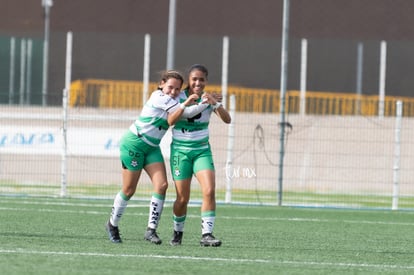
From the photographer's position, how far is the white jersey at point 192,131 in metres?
13.2

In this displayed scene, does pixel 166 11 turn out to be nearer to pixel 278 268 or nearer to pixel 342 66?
pixel 342 66

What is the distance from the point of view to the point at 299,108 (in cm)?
3066

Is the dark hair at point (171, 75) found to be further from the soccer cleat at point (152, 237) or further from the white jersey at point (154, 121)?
the soccer cleat at point (152, 237)

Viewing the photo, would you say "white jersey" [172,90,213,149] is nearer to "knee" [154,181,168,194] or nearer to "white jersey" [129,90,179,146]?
"white jersey" [129,90,179,146]

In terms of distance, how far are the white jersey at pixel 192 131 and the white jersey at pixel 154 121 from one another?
15cm

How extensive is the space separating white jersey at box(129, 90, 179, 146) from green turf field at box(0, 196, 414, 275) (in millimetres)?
1114

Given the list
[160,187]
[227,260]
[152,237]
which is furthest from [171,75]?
[227,260]

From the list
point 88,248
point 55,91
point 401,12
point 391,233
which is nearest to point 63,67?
point 55,91

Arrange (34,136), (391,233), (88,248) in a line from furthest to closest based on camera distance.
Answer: (34,136) < (391,233) < (88,248)

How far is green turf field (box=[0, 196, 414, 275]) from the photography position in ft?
36.3

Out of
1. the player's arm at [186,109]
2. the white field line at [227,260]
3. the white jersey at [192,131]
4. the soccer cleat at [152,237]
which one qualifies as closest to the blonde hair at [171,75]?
the white jersey at [192,131]

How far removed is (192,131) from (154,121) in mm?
415

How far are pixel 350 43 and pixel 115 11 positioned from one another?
859 cm

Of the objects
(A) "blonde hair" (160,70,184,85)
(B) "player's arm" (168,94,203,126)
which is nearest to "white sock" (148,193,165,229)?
(B) "player's arm" (168,94,203,126)
